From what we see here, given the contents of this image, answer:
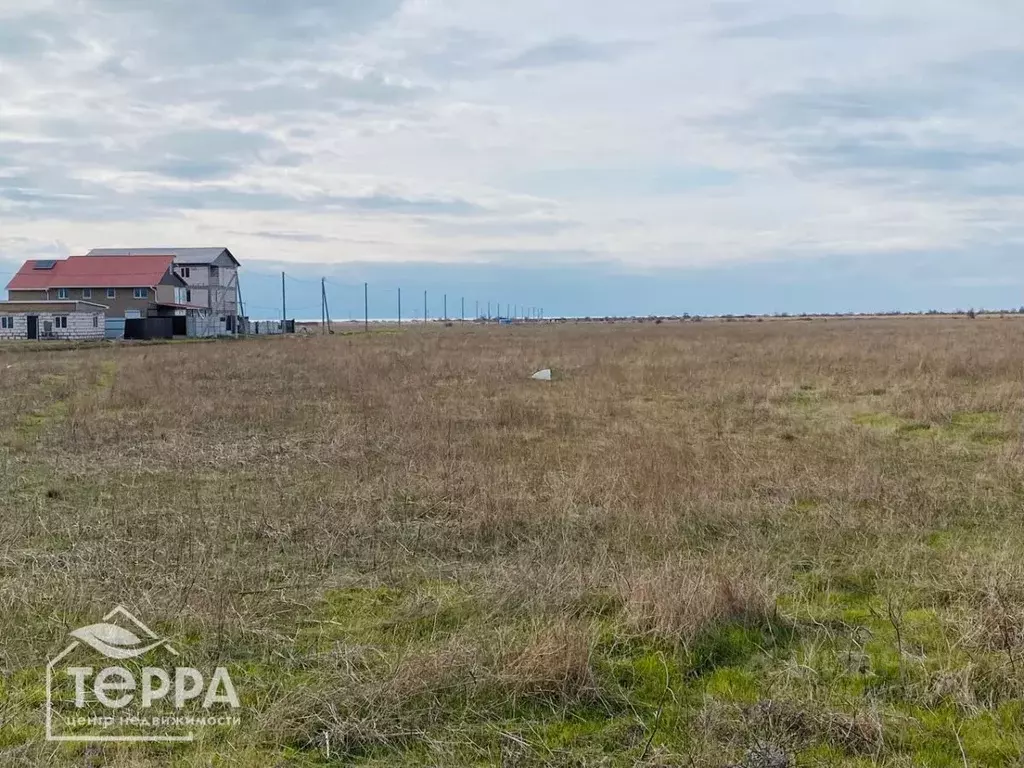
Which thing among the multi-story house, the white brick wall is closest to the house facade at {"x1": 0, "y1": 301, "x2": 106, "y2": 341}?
the white brick wall

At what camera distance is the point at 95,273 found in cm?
6019

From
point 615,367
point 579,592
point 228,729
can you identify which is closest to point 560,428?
point 579,592

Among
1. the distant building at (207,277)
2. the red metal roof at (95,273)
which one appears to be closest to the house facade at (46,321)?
the red metal roof at (95,273)

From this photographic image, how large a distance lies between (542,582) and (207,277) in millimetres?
69721

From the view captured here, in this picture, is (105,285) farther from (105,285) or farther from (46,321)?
(46,321)

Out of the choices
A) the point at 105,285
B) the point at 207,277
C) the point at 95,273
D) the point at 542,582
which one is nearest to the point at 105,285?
the point at 105,285

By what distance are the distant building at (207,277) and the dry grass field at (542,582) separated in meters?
57.2

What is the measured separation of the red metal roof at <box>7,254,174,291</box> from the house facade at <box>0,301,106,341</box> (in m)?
5.93

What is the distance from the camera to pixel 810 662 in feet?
15.7

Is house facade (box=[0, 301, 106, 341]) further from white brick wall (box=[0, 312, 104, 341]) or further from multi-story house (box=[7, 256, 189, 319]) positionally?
multi-story house (box=[7, 256, 189, 319])

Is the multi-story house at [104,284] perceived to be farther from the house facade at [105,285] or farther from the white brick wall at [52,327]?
the white brick wall at [52,327]

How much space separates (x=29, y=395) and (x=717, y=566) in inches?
687

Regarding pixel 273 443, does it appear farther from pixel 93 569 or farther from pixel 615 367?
pixel 615 367

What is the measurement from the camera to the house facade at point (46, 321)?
52125 mm
